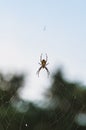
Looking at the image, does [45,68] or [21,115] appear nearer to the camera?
[45,68]

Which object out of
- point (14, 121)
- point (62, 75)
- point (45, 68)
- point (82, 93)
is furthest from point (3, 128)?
point (82, 93)

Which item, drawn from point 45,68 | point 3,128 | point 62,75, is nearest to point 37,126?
point 62,75

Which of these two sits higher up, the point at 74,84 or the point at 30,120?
the point at 74,84

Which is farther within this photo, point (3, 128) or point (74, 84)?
point (74, 84)

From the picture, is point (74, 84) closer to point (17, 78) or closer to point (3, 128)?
point (17, 78)

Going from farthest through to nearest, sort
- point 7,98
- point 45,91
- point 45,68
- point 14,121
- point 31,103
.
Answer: point 31,103 → point 45,91 → point 14,121 → point 7,98 → point 45,68

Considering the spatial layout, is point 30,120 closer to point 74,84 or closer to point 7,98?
point 74,84

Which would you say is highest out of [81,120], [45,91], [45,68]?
[45,68]

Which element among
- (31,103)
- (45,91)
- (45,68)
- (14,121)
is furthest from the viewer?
(31,103)

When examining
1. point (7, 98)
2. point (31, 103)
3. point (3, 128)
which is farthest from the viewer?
point (31, 103)
